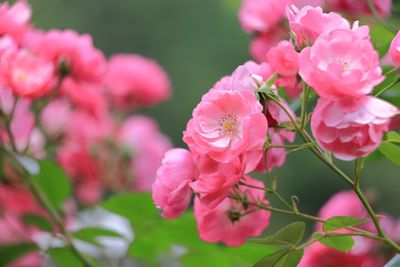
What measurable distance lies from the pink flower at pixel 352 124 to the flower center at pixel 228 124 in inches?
2.3

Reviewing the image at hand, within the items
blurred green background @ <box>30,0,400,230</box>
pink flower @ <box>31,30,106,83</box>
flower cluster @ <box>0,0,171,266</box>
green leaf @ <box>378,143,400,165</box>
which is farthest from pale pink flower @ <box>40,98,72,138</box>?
blurred green background @ <box>30,0,400,230</box>

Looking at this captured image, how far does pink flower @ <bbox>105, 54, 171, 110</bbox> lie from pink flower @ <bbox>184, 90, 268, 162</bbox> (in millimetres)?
933

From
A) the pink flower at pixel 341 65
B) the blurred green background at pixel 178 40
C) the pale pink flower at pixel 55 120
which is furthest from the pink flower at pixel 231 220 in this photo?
the blurred green background at pixel 178 40

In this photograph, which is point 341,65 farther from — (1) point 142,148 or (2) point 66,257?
(1) point 142,148

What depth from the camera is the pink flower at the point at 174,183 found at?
613 millimetres

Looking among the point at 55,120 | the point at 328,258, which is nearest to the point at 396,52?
the point at 328,258

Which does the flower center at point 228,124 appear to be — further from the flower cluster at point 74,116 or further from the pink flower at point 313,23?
the flower cluster at point 74,116

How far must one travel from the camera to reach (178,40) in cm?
459

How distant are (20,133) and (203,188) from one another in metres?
0.86

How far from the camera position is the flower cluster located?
0.95 meters

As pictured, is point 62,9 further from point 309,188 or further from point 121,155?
point 121,155

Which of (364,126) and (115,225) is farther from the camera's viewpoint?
(115,225)

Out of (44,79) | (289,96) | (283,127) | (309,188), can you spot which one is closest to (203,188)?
(283,127)

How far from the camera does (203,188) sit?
57 cm
